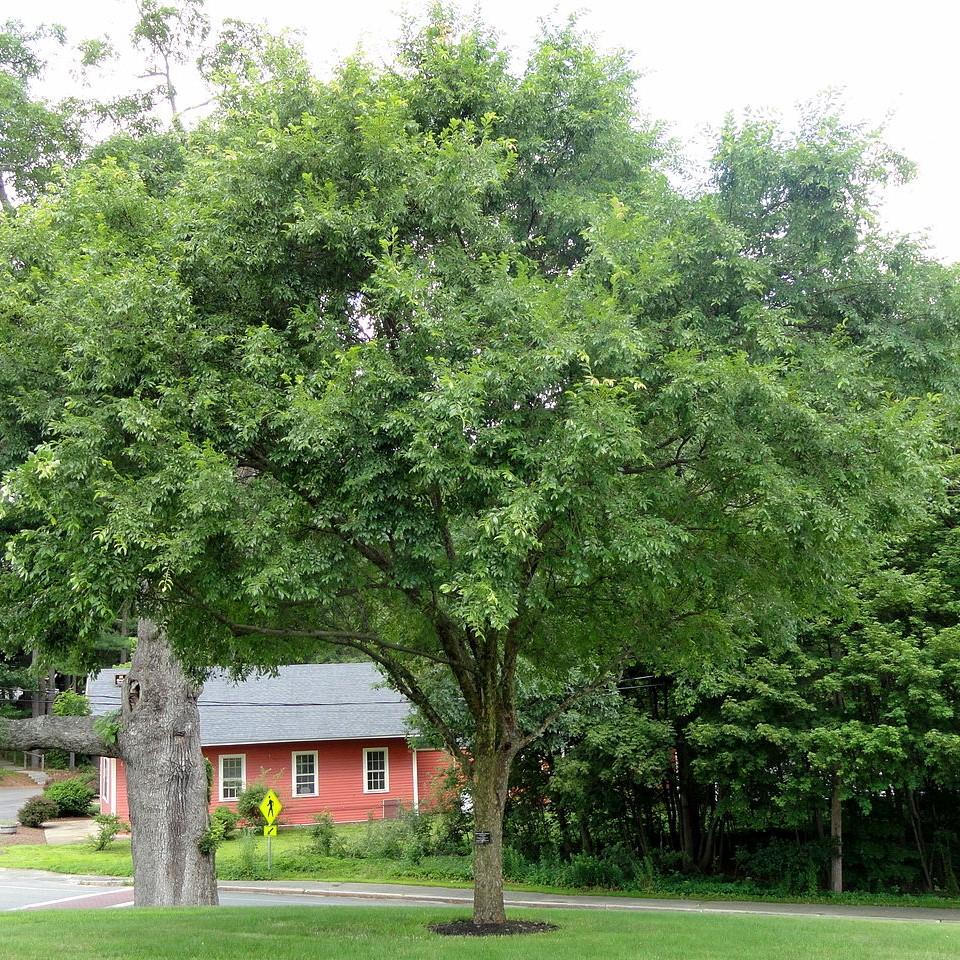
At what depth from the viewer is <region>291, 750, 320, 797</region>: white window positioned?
33.5 meters

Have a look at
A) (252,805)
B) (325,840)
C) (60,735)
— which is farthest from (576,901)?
(252,805)

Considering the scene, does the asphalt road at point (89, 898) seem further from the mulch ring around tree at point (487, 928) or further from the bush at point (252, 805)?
the mulch ring around tree at point (487, 928)

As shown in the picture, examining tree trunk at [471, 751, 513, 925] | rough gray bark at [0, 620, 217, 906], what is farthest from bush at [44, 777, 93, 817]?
tree trunk at [471, 751, 513, 925]

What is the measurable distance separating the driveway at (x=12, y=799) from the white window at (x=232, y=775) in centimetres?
1060

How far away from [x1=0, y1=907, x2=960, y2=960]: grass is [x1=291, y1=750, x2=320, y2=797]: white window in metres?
19.3

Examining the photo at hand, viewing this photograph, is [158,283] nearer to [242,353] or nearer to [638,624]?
[242,353]

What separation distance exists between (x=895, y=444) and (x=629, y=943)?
6.22 meters

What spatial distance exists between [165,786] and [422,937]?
6.93 m

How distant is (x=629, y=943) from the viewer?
35.0ft

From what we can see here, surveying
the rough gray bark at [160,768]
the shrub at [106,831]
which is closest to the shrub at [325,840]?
the shrub at [106,831]

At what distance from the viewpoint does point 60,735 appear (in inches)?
629

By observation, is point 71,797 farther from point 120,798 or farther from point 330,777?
point 330,777

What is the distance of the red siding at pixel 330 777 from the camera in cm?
3306

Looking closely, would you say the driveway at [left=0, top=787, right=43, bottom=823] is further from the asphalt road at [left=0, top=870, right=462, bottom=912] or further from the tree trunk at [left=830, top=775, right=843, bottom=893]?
the tree trunk at [left=830, top=775, right=843, bottom=893]
